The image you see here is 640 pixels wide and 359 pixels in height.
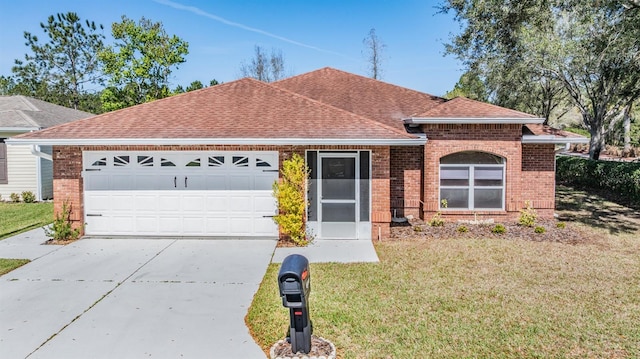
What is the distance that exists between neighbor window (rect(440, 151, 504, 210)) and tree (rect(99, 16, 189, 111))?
21385 millimetres

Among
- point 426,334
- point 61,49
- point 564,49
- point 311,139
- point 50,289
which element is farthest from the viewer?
point 61,49

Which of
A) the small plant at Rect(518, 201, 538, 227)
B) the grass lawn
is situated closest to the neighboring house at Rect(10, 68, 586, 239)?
the grass lawn

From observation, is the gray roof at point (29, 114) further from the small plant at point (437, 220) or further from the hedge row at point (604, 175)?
the hedge row at point (604, 175)

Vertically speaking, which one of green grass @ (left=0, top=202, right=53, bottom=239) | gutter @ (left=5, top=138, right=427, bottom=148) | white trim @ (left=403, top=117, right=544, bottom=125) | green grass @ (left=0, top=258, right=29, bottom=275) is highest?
white trim @ (left=403, top=117, right=544, bottom=125)

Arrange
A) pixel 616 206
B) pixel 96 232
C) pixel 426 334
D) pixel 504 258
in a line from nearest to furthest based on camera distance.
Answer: pixel 426 334, pixel 504 258, pixel 96 232, pixel 616 206

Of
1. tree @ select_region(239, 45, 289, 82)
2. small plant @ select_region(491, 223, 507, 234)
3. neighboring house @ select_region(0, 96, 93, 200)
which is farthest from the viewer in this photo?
tree @ select_region(239, 45, 289, 82)

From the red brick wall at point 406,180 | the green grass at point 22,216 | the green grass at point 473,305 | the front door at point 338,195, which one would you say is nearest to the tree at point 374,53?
the red brick wall at point 406,180

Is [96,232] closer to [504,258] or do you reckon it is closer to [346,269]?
[346,269]

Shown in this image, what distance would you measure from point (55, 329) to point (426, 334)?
478cm

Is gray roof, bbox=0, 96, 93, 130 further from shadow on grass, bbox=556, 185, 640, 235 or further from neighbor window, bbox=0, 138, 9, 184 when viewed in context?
shadow on grass, bbox=556, 185, 640, 235

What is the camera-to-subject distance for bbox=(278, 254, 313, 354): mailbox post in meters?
4.44

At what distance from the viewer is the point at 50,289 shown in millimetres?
6938

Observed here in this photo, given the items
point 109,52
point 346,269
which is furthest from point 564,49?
point 109,52

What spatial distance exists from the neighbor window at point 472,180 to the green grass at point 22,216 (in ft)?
38.0
